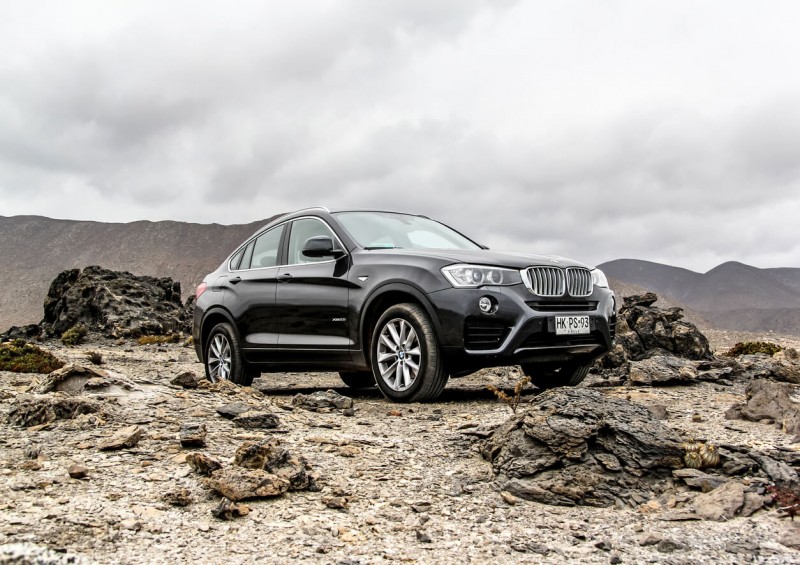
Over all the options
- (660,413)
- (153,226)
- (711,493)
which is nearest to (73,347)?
(660,413)

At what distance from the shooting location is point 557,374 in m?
8.29

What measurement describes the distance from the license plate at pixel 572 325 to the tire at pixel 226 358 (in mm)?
3817

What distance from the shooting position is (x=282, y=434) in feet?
18.1

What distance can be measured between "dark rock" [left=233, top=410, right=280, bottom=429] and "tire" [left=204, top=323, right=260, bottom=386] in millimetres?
3017

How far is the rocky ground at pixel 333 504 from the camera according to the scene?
3.40m

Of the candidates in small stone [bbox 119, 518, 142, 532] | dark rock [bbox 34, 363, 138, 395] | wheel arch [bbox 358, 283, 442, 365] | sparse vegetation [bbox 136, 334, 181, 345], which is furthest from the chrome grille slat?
sparse vegetation [bbox 136, 334, 181, 345]

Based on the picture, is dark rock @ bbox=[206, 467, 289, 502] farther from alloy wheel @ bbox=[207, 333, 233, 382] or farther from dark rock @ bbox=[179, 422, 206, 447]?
alloy wheel @ bbox=[207, 333, 233, 382]

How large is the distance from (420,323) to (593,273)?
81.4 inches

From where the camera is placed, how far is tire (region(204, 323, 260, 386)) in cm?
895

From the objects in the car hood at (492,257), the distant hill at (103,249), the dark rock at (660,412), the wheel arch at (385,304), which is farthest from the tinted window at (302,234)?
the distant hill at (103,249)

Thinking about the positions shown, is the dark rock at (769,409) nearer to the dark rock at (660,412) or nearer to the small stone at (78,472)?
the dark rock at (660,412)

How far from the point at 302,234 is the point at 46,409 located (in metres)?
3.59

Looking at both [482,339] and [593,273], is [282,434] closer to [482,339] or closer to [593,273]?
[482,339]

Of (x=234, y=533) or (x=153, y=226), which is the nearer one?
(x=234, y=533)
